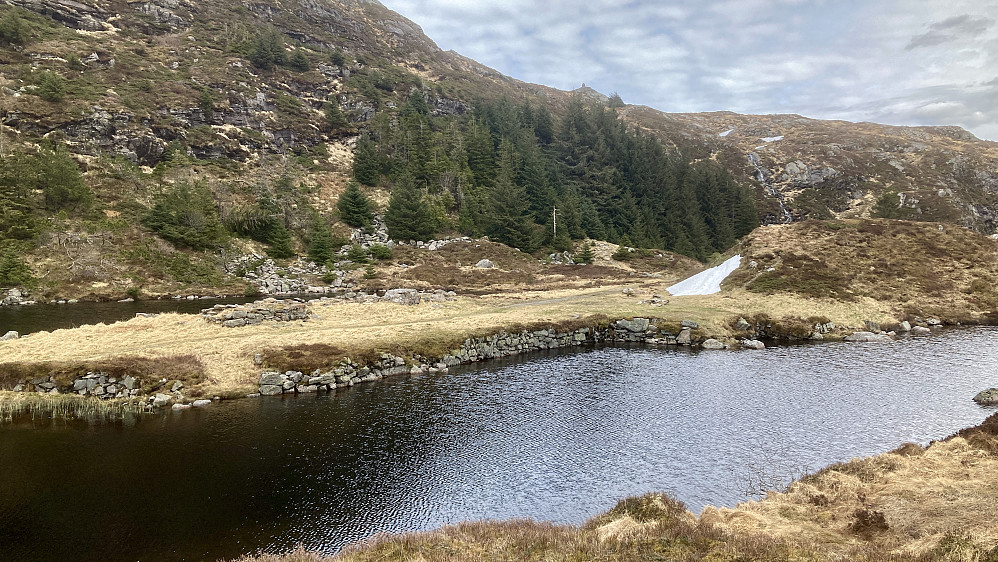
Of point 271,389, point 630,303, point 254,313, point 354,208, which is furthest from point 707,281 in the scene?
point 354,208

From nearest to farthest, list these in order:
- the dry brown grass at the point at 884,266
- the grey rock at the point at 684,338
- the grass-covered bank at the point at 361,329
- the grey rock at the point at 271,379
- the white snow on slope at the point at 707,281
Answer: the grey rock at the point at 271,379, the grass-covered bank at the point at 361,329, the grey rock at the point at 684,338, the dry brown grass at the point at 884,266, the white snow on slope at the point at 707,281

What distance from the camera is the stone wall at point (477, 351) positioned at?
3050cm

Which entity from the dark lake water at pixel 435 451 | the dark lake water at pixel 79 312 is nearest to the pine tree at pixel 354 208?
the dark lake water at pixel 79 312

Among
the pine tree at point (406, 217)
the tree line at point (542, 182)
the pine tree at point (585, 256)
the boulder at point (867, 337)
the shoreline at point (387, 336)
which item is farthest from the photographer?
the tree line at point (542, 182)

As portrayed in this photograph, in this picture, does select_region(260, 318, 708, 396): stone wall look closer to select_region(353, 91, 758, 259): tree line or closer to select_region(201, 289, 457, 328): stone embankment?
select_region(201, 289, 457, 328): stone embankment

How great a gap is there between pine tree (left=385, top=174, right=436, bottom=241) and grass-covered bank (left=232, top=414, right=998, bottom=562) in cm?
8074

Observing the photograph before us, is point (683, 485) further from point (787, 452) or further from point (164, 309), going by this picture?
point (164, 309)

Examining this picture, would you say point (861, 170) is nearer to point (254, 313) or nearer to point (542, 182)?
point (542, 182)

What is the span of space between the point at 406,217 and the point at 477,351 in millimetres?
58455

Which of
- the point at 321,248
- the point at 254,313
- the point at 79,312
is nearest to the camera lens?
the point at 254,313

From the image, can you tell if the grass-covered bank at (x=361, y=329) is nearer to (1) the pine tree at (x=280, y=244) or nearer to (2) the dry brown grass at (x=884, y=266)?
(2) the dry brown grass at (x=884, y=266)

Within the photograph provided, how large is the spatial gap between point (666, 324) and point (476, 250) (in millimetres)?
49348

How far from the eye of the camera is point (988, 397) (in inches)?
1078

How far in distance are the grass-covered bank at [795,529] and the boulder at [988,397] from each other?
13722 millimetres
